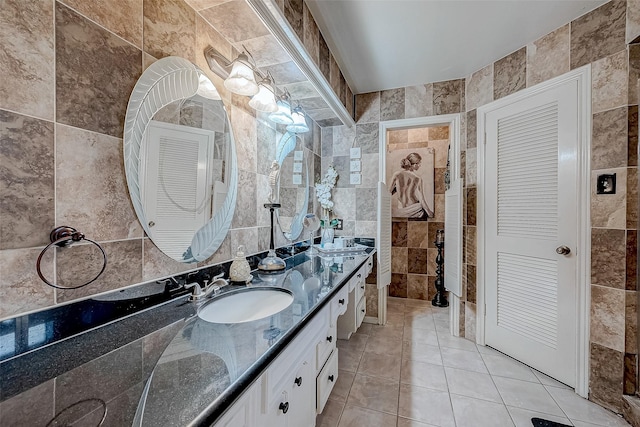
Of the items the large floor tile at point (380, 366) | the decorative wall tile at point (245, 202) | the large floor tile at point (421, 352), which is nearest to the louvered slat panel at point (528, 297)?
the large floor tile at point (421, 352)

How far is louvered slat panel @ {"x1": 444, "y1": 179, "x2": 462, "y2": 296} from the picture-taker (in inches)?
96.0

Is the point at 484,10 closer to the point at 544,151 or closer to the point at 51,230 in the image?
the point at 544,151

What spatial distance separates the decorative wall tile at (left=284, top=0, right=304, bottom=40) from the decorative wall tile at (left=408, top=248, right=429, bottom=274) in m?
3.09

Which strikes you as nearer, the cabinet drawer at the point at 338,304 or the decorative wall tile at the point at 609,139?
the cabinet drawer at the point at 338,304

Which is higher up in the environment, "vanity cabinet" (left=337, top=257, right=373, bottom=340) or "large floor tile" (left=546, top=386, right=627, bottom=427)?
"vanity cabinet" (left=337, top=257, right=373, bottom=340)

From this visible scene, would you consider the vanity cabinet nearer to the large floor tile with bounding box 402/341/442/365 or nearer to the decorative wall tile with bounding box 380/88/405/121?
the large floor tile with bounding box 402/341/442/365

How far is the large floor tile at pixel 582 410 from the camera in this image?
152 cm

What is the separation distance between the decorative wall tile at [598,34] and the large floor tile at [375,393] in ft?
8.36

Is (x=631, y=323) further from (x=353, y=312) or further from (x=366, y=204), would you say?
(x=366, y=204)

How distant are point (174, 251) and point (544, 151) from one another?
2.55 meters

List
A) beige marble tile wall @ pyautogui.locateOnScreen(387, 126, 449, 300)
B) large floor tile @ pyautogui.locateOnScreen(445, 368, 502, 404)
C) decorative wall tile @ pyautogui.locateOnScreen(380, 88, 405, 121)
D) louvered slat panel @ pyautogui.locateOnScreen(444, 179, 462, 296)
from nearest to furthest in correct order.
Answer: large floor tile @ pyautogui.locateOnScreen(445, 368, 502, 404)
louvered slat panel @ pyautogui.locateOnScreen(444, 179, 462, 296)
decorative wall tile @ pyautogui.locateOnScreen(380, 88, 405, 121)
beige marble tile wall @ pyautogui.locateOnScreen(387, 126, 449, 300)

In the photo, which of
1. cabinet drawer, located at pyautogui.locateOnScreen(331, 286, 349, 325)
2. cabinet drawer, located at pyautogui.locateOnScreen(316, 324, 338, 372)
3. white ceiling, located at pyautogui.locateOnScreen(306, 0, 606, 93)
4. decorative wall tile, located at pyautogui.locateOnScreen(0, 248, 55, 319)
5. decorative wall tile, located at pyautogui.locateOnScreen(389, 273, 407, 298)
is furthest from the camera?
decorative wall tile, located at pyautogui.locateOnScreen(389, 273, 407, 298)

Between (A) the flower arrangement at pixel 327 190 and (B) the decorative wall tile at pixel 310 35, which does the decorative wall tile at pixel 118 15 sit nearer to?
(B) the decorative wall tile at pixel 310 35

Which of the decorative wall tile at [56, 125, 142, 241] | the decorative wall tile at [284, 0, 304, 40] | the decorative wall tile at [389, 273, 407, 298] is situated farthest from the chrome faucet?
the decorative wall tile at [389, 273, 407, 298]
